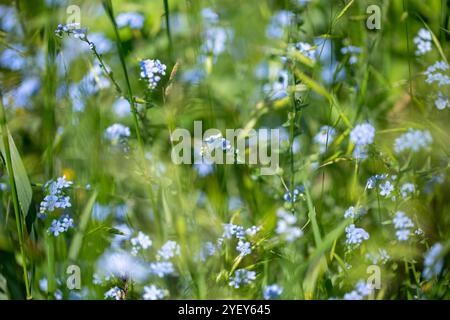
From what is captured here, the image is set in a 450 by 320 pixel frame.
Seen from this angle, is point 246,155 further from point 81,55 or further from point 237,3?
point 237,3

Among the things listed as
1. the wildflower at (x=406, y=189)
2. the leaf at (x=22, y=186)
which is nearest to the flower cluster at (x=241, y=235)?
the wildflower at (x=406, y=189)

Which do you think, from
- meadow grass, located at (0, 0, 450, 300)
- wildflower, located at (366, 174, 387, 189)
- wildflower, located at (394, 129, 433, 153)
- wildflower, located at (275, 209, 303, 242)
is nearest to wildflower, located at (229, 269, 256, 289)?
meadow grass, located at (0, 0, 450, 300)

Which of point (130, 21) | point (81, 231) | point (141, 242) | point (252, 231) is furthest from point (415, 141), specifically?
point (130, 21)

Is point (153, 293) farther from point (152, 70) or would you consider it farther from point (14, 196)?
point (152, 70)

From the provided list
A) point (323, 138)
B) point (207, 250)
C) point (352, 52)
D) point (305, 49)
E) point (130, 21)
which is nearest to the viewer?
point (207, 250)
